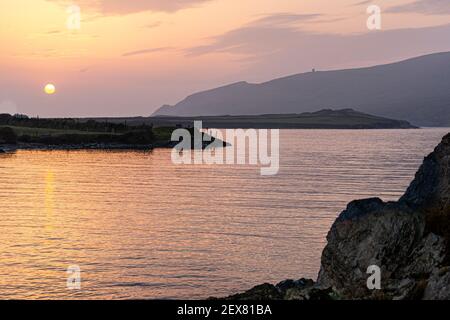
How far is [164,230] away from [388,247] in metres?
26.2

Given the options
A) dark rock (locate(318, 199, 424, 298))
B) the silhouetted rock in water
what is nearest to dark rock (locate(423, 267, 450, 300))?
the silhouetted rock in water

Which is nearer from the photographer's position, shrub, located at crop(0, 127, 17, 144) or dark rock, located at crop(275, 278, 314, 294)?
dark rock, located at crop(275, 278, 314, 294)

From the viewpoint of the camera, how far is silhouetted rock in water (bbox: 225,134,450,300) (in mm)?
18922

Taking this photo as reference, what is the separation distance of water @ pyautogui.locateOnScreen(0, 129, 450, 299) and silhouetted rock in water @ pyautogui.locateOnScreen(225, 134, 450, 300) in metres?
9.09

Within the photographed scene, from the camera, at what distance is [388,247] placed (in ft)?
63.1

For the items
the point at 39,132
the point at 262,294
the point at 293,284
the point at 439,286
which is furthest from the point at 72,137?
the point at 439,286

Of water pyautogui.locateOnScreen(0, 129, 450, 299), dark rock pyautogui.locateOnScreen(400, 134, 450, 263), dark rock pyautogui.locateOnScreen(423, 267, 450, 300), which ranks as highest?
dark rock pyautogui.locateOnScreen(400, 134, 450, 263)

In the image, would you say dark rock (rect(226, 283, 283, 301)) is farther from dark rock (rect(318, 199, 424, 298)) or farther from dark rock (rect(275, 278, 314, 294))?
dark rock (rect(318, 199, 424, 298))

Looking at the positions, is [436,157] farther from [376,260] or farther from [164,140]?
[164,140]

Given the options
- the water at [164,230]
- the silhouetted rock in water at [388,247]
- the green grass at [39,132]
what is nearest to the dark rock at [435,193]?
the silhouetted rock in water at [388,247]

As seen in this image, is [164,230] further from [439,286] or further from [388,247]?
[439,286]

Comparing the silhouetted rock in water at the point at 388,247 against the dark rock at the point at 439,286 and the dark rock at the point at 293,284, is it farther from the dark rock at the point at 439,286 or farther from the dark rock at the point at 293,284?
the dark rock at the point at 293,284
